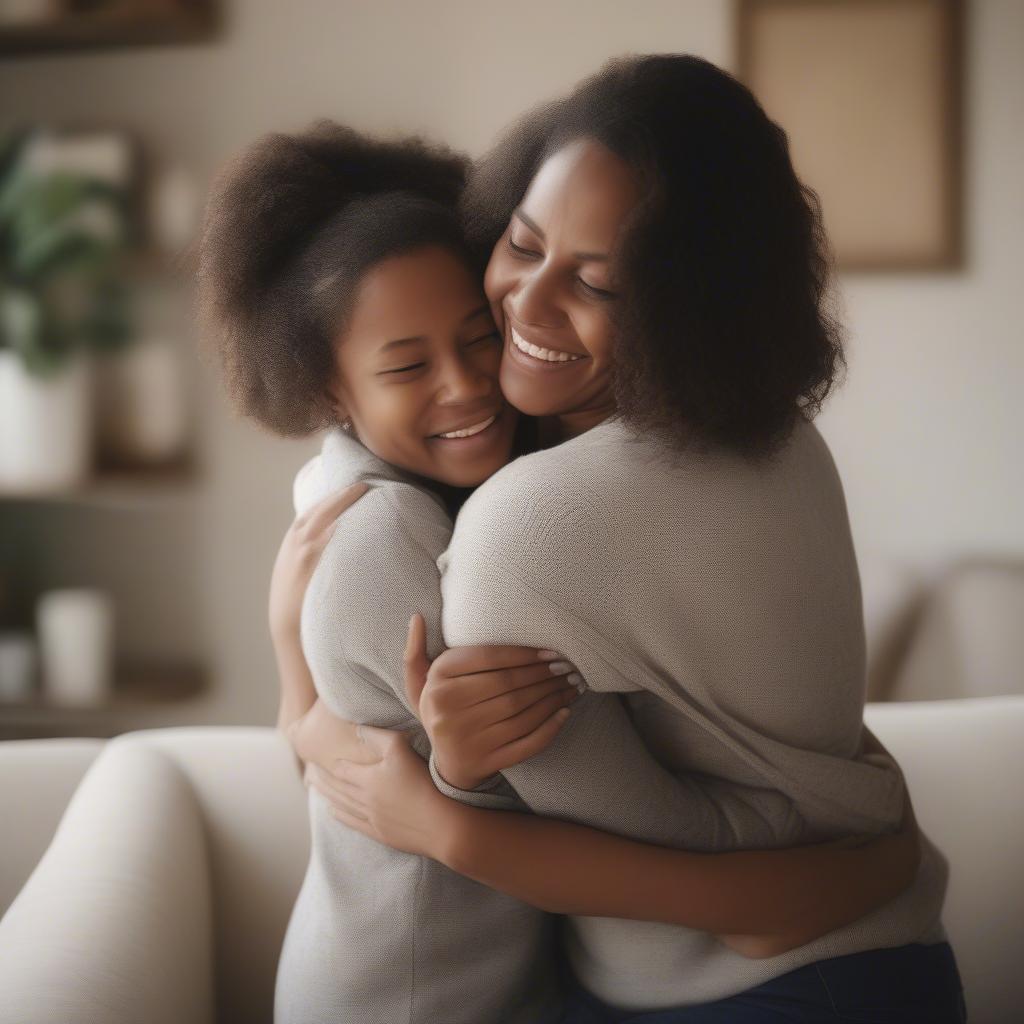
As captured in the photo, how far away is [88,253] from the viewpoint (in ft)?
8.95

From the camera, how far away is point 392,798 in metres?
1.01

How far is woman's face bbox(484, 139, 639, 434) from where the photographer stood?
96 centimetres

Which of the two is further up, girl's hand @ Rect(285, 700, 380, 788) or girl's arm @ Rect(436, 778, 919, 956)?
girl's hand @ Rect(285, 700, 380, 788)

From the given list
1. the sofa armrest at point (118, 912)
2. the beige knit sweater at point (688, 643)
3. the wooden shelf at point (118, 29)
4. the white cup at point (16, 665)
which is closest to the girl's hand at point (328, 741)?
the beige knit sweater at point (688, 643)

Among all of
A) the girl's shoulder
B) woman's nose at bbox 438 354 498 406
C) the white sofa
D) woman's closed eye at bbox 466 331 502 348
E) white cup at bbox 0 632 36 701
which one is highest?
woman's closed eye at bbox 466 331 502 348

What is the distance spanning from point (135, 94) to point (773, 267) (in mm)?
2521

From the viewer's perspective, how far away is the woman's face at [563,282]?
96 centimetres

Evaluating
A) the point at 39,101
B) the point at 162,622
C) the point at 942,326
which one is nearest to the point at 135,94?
the point at 39,101

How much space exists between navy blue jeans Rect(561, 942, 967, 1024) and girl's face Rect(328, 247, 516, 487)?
1.72ft

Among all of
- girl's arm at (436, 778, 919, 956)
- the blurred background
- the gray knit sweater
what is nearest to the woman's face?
the gray knit sweater

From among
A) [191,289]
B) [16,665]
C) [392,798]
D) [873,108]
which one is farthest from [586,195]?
[16,665]

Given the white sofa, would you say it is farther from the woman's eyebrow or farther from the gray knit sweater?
the woman's eyebrow

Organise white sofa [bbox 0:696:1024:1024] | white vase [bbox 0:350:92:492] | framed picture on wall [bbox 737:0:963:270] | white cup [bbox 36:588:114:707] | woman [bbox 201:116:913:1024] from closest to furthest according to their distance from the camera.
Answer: woman [bbox 201:116:913:1024], white sofa [bbox 0:696:1024:1024], framed picture on wall [bbox 737:0:963:270], white vase [bbox 0:350:92:492], white cup [bbox 36:588:114:707]

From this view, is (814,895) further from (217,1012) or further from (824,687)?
(217,1012)
